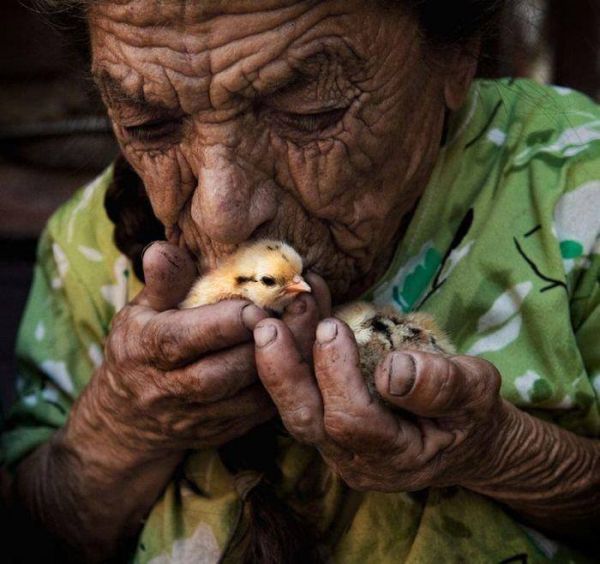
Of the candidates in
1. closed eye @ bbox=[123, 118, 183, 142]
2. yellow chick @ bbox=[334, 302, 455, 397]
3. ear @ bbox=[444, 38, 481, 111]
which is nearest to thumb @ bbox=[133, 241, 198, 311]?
closed eye @ bbox=[123, 118, 183, 142]

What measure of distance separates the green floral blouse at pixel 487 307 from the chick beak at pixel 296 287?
589mm

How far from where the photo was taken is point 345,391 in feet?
5.68

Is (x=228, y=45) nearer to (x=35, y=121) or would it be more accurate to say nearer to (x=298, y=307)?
(x=298, y=307)

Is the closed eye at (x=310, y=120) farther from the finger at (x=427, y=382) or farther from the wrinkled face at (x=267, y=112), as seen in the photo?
the finger at (x=427, y=382)

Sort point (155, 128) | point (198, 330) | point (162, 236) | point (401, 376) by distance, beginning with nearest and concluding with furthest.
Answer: point (401, 376) < point (198, 330) < point (155, 128) < point (162, 236)

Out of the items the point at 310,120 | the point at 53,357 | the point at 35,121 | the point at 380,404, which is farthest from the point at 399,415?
the point at 35,121

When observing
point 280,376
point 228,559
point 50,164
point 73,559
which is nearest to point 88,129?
point 50,164

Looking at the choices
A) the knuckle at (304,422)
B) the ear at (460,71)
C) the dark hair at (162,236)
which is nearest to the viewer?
the knuckle at (304,422)

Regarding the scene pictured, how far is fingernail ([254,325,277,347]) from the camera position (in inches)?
70.2

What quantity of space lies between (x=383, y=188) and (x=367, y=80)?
28 cm

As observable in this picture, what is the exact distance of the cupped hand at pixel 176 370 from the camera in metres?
1.91

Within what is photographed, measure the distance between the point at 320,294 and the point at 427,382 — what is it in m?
0.43

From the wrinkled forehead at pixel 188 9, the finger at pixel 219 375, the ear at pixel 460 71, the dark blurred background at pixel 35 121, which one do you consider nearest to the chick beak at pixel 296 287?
the finger at pixel 219 375

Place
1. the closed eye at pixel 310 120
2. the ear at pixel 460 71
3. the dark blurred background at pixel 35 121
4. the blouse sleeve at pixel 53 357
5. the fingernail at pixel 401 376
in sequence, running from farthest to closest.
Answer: the dark blurred background at pixel 35 121 < the blouse sleeve at pixel 53 357 < the ear at pixel 460 71 < the closed eye at pixel 310 120 < the fingernail at pixel 401 376
